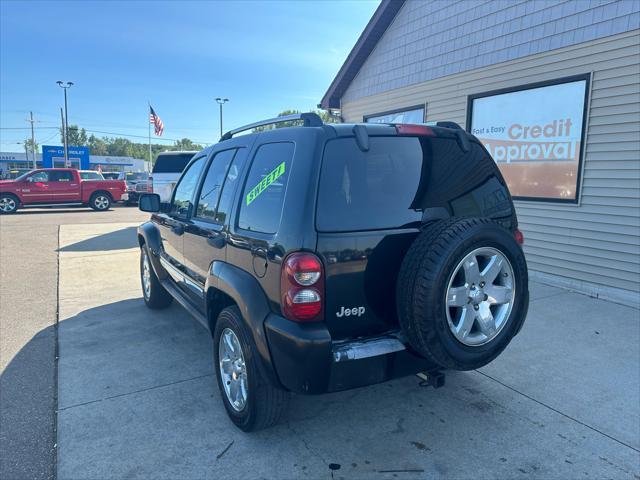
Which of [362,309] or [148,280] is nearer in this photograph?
[362,309]

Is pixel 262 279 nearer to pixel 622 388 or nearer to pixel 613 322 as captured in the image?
pixel 622 388

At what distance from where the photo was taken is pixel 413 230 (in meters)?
2.62

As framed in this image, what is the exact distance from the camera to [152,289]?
528 centimetres

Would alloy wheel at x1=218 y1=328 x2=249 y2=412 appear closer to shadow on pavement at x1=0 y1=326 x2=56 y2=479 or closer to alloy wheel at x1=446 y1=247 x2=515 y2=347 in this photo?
shadow on pavement at x1=0 y1=326 x2=56 y2=479

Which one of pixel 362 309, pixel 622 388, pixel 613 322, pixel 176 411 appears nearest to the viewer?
pixel 362 309

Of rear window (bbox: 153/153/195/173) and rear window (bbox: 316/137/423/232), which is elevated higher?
rear window (bbox: 153/153/195/173)

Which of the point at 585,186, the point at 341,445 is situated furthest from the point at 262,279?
the point at 585,186

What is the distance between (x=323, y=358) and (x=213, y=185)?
1.87 metres

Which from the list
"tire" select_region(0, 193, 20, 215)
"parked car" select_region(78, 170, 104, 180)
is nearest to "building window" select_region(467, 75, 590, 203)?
"parked car" select_region(78, 170, 104, 180)

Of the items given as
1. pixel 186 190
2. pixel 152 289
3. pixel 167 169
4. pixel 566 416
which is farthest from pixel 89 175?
pixel 566 416

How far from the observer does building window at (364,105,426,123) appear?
9.18 m

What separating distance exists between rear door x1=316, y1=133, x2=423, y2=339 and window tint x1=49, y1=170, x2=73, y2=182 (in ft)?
63.2

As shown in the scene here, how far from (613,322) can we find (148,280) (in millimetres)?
5454

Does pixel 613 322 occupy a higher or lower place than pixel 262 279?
lower
